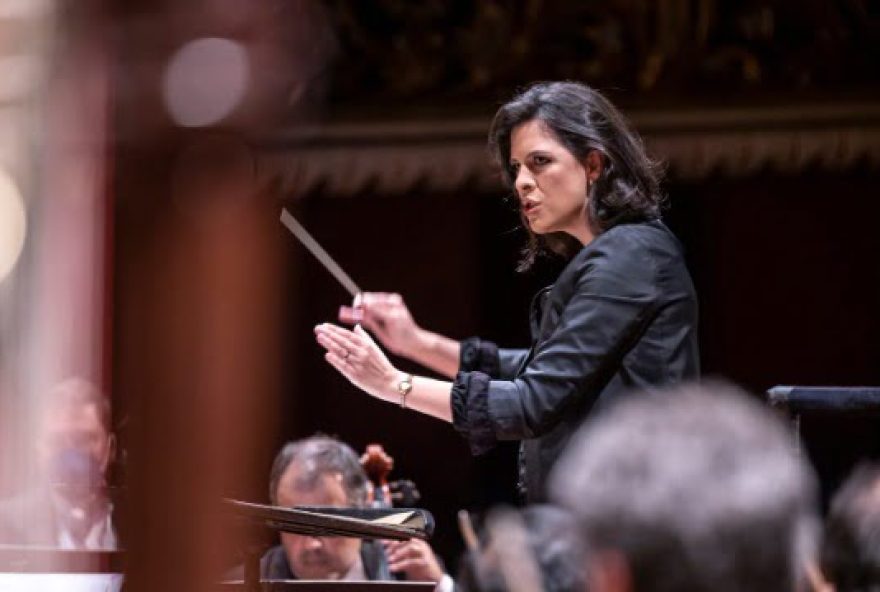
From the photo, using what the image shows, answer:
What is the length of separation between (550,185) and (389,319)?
0.51 m

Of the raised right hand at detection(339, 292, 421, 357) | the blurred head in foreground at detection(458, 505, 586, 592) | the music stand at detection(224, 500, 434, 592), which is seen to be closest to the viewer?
the blurred head in foreground at detection(458, 505, 586, 592)

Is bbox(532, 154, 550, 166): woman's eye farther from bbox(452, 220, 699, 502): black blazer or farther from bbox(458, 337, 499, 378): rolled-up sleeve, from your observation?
bbox(458, 337, 499, 378): rolled-up sleeve

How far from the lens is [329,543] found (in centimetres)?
393

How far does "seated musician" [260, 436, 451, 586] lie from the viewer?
152 inches

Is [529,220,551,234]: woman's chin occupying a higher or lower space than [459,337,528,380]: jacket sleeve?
higher

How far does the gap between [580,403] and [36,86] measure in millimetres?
1933

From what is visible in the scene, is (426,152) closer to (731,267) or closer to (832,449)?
(731,267)

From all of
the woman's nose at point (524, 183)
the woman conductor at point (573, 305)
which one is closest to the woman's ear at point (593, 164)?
the woman conductor at point (573, 305)

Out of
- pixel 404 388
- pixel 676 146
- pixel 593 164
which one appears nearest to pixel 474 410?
pixel 404 388

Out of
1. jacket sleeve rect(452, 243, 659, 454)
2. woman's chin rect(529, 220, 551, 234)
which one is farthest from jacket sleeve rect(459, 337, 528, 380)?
jacket sleeve rect(452, 243, 659, 454)

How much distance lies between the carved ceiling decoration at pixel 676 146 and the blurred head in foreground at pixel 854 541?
4.02 metres

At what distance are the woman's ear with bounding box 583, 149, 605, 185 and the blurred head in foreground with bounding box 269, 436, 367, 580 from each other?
1.39m

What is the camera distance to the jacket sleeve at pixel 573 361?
2.61 m

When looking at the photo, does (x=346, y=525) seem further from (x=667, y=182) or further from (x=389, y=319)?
(x=667, y=182)
